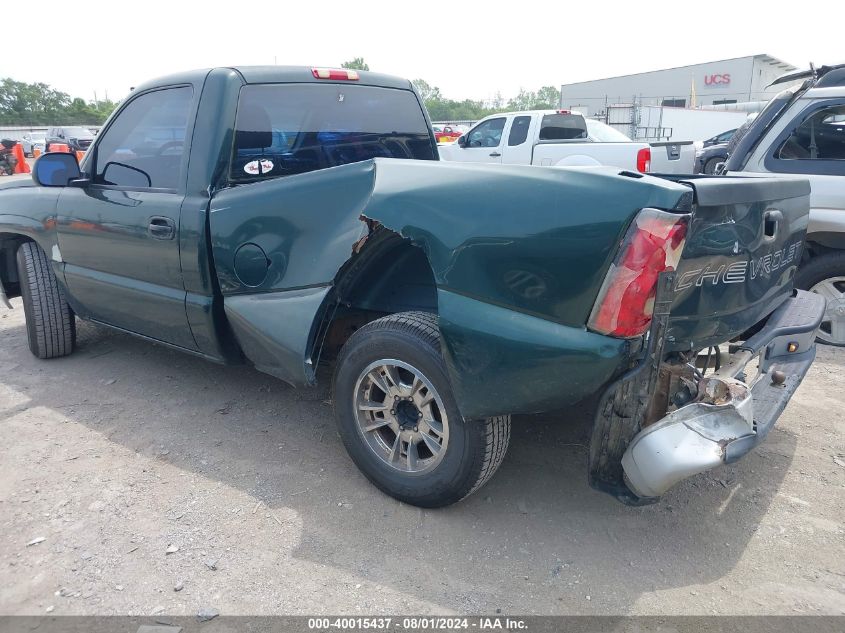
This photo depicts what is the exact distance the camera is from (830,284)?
5.08 meters

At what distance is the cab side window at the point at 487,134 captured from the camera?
1163 centimetres

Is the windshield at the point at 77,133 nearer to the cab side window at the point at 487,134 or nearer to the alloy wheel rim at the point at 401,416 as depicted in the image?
the cab side window at the point at 487,134

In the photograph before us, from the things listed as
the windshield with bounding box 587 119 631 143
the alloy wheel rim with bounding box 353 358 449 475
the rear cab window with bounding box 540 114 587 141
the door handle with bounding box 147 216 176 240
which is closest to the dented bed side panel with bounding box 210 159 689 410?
the alloy wheel rim with bounding box 353 358 449 475

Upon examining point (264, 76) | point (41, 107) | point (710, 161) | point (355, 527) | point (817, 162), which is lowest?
point (355, 527)

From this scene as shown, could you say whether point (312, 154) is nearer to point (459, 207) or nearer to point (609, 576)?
point (459, 207)

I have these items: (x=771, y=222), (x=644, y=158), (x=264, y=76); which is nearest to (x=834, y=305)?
(x=771, y=222)

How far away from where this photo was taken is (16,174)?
22594 mm

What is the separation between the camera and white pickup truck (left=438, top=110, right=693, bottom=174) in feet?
31.8

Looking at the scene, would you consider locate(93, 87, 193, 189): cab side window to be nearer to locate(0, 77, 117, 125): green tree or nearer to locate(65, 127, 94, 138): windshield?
locate(65, 127, 94, 138): windshield

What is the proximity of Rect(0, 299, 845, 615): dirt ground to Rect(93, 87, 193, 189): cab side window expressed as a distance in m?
1.43

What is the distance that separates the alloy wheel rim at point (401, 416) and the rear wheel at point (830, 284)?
12.7 feet

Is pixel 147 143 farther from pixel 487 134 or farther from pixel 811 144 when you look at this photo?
pixel 487 134

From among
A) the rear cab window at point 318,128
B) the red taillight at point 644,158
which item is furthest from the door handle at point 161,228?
the red taillight at point 644,158

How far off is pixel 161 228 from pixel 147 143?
2.23 feet
